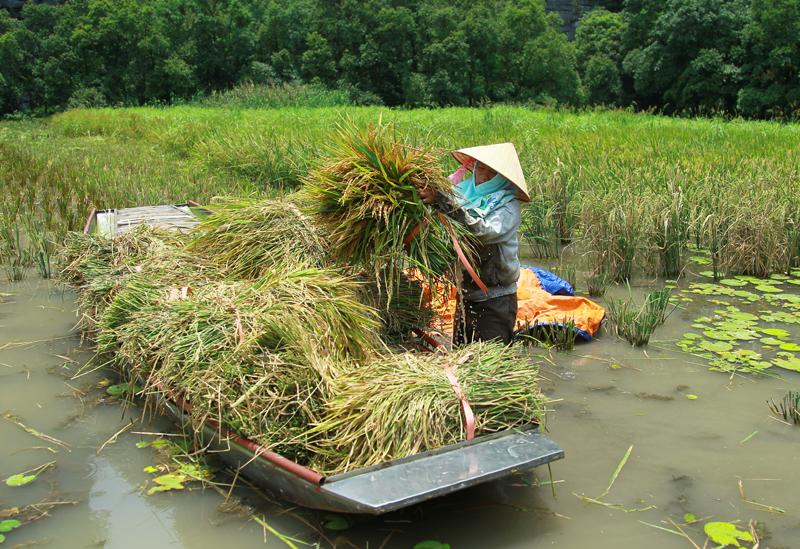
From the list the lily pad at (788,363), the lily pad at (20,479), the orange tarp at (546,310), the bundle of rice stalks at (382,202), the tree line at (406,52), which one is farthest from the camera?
the tree line at (406,52)

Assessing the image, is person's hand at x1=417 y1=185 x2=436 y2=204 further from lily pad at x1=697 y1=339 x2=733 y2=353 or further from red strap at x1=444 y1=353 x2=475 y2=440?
lily pad at x1=697 y1=339 x2=733 y2=353

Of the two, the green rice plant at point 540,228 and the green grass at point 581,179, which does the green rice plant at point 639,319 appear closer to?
the green grass at point 581,179

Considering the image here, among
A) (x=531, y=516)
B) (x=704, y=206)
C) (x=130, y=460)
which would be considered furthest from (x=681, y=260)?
(x=130, y=460)

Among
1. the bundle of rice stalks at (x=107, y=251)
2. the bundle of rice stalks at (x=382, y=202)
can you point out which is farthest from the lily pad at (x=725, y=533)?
the bundle of rice stalks at (x=107, y=251)

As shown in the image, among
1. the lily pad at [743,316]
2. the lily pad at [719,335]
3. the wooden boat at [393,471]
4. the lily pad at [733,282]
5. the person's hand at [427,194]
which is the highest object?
the person's hand at [427,194]

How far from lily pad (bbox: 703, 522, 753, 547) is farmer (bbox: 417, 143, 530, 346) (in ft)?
4.17

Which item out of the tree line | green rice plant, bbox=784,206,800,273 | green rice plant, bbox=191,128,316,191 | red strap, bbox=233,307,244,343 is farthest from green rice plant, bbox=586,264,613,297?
the tree line

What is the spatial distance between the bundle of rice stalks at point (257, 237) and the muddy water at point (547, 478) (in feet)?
3.22

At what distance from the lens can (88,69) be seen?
3488 cm

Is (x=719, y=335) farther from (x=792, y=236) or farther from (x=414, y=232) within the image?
(x=414, y=232)

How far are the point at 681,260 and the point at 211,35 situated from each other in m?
36.5

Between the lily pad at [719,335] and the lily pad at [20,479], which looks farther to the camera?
the lily pad at [719,335]

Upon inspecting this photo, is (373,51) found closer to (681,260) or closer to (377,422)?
(681,260)

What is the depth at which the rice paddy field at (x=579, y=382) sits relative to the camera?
2387mm
